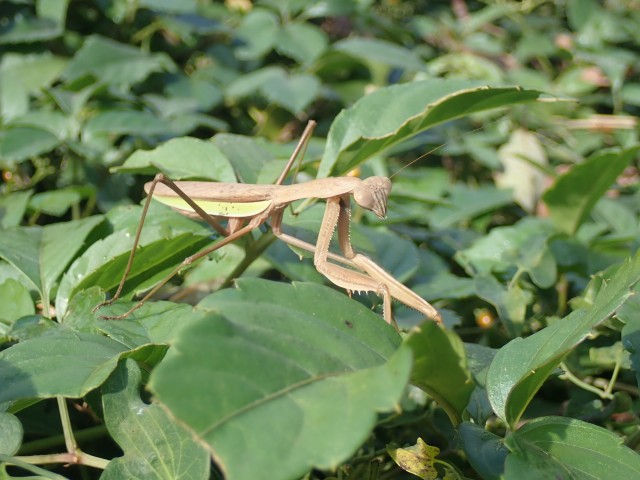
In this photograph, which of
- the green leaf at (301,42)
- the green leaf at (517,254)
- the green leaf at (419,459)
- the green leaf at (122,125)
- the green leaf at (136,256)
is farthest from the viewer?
the green leaf at (301,42)

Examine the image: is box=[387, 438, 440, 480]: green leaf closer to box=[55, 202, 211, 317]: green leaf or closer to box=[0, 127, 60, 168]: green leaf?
box=[55, 202, 211, 317]: green leaf

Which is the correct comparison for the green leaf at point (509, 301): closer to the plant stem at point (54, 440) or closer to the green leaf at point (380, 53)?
the plant stem at point (54, 440)

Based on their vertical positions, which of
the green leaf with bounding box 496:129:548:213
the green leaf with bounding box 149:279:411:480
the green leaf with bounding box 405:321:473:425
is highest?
the green leaf with bounding box 149:279:411:480

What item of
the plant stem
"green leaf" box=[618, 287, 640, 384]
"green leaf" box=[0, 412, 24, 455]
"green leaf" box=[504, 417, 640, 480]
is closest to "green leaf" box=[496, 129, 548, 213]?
"green leaf" box=[618, 287, 640, 384]

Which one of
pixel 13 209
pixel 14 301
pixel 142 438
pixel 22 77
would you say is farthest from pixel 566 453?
pixel 22 77

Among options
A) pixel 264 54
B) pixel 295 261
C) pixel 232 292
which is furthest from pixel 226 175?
pixel 264 54

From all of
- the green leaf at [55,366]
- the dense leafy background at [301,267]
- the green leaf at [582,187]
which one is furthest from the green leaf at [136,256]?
the green leaf at [582,187]
